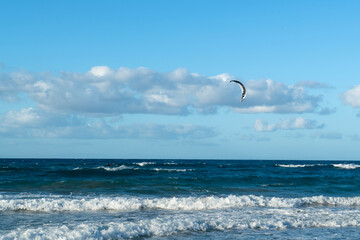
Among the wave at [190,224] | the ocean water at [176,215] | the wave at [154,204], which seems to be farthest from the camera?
the wave at [154,204]

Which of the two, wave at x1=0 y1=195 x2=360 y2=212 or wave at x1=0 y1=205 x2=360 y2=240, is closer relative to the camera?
wave at x1=0 y1=205 x2=360 y2=240

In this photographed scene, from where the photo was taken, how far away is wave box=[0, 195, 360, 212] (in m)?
15.7

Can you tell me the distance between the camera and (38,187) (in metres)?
24.0

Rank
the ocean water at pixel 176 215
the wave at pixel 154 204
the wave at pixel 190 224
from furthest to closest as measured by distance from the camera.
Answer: the wave at pixel 154 204 → the ocean water at pixel 176 215 → the wave at pixel 190 224

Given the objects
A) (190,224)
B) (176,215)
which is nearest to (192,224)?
(190,224)

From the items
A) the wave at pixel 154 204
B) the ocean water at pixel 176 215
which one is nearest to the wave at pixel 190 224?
the ocean water at pixel 176 215

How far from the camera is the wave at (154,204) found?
51.5ft

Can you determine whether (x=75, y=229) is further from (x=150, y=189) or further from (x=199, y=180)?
(x=199, y=180)

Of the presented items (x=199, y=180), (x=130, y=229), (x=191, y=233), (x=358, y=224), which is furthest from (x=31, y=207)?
(x=199, y=180)

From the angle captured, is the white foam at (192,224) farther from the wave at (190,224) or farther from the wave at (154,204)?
the wave at (154,204)

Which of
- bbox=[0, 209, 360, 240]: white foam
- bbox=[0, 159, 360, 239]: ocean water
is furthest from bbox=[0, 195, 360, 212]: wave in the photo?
bbox=[0, 209, 360, 240]: white foam

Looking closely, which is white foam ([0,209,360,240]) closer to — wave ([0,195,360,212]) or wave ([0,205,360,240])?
wave ([0,205,360,240])

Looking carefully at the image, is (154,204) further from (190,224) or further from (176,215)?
(190,224)

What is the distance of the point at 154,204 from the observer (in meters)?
16.8
